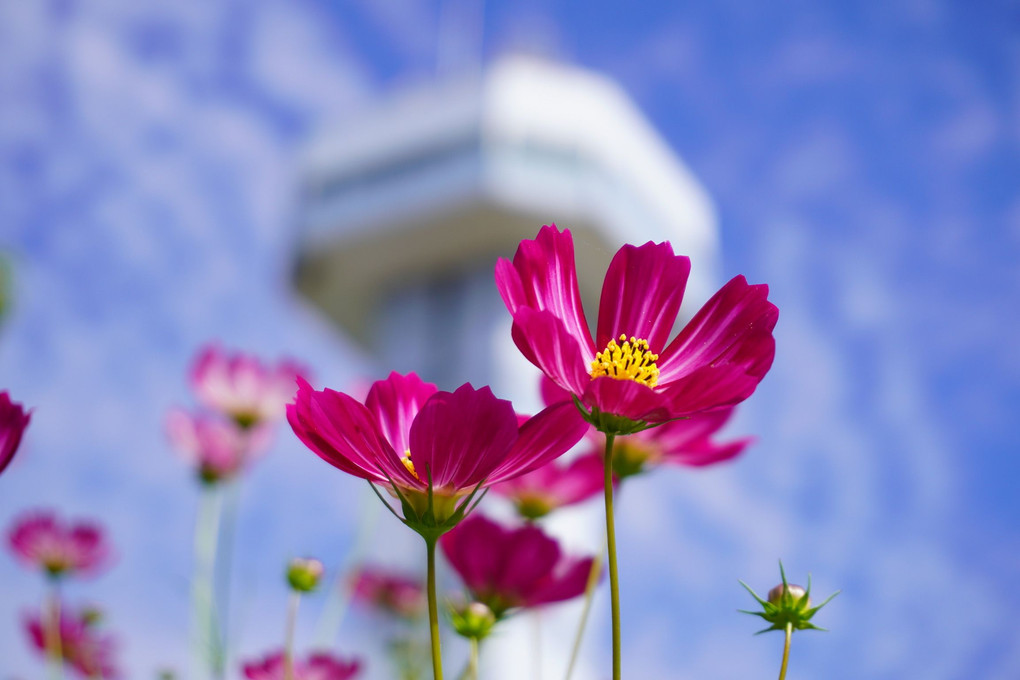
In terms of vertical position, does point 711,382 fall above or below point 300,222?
below

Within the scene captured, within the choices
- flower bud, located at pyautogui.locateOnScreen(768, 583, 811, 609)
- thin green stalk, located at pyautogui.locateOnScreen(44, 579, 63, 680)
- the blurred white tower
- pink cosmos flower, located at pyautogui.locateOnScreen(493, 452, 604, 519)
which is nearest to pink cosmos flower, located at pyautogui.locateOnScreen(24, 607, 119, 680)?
thin green stalk, located at pyautogui.locateOnScreen(44, 579, 63, 680)

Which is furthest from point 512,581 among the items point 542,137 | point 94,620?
point 542,137

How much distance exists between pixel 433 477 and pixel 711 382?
84mm

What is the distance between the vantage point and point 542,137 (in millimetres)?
11414

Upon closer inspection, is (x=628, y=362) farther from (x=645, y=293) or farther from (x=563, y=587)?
(x=563, y=587)

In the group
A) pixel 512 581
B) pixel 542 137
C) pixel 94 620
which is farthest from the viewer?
pixel 542 137

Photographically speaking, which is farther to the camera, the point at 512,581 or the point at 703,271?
the point at 703,271

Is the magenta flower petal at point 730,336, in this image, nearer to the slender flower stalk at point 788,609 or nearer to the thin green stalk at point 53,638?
the slender flower stalk at point 788,609

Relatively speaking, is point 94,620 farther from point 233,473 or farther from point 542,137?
point 542,137

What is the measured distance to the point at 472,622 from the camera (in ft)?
1.29

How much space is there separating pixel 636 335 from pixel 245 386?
→ 19.3 inches

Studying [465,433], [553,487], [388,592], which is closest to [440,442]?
[465,433]

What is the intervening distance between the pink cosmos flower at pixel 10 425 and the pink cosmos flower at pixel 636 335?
0.15m

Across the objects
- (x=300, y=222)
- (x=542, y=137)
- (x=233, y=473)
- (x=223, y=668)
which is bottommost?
(x=223, y=668)
